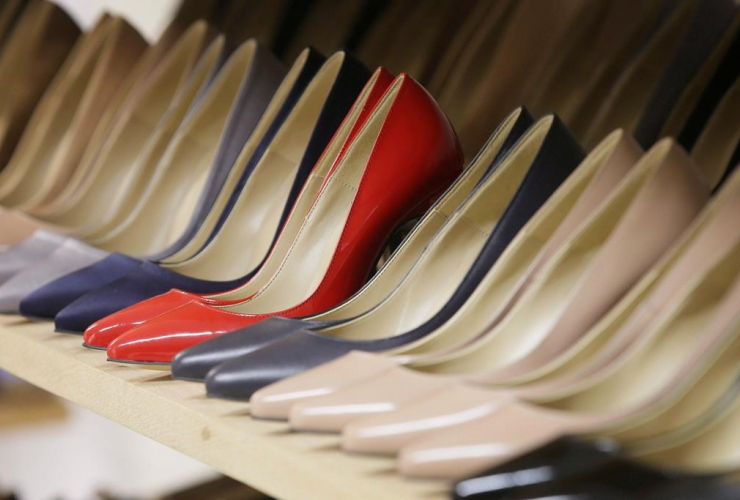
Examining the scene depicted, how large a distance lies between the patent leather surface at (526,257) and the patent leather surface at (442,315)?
0.04ft

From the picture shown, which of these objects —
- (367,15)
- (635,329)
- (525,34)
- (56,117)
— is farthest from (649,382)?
(56,117)

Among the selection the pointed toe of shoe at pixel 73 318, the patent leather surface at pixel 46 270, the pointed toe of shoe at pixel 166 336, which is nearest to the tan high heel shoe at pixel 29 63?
the patent leather surface at pixel 46 270

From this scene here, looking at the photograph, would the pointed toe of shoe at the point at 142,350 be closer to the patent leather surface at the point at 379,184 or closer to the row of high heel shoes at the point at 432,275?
the row of high heel shoes at the point at 432,275

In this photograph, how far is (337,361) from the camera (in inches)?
18.7

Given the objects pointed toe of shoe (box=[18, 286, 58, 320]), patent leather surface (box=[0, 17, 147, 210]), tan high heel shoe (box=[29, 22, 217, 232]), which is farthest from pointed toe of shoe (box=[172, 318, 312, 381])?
patent leather surface (box=[0, 17, 147, 210])

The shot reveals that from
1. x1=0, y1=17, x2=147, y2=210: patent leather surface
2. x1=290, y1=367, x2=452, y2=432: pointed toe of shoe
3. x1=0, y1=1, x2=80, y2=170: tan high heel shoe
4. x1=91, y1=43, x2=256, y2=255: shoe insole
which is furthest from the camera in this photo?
x1=0, y1=1, x2=80, y2=170: tan high heel shoe

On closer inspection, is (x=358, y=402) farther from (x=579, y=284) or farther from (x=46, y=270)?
(x=46, y=270)

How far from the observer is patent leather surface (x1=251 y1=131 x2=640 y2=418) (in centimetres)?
46

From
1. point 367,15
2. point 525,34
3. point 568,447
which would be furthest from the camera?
point 367,15

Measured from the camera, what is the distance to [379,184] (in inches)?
27.5

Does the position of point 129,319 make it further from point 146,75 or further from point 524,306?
point 146,75

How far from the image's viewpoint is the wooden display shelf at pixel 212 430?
1.24 ft

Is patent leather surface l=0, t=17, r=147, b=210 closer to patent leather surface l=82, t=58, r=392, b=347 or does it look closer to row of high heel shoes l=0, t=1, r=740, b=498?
row of high heel shoes l=0, t=1, r=740, b=498

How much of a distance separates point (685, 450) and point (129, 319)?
1.20ft
